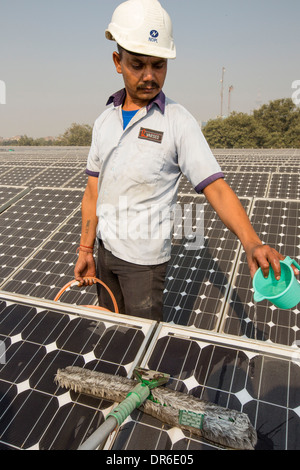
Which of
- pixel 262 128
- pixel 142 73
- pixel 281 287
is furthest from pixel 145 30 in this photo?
pixel 262 128

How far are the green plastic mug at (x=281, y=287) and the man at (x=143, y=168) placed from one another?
0.11m

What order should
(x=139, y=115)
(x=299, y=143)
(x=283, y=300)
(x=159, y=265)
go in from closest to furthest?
(x=283, y=300)
(x=139, y=115)
(x=159, y=265)
(x=299, y=143)

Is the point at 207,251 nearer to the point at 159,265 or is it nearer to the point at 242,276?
the point at 242,276

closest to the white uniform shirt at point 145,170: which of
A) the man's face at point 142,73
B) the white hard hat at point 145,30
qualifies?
the man's face at point 142,73

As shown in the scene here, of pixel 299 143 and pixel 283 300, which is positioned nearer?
pixel 283 300

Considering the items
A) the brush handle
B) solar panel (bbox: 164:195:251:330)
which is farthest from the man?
solar panel (bbox: 164:195:251:330)

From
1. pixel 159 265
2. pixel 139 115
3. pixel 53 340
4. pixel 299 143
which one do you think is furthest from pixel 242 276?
pixel 299 143

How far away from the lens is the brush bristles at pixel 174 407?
→ 4.32ft

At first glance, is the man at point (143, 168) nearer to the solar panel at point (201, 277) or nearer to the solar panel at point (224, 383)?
the solar panel at point (224, 383)

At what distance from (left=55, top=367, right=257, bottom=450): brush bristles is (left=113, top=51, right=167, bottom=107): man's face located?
1933 millimetres

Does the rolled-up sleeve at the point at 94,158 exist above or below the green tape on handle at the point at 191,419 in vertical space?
above

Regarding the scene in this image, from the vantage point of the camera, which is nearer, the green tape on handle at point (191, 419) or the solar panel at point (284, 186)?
the green tape on handle at point (191, 419)

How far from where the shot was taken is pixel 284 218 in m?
5.12

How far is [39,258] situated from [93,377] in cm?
399
